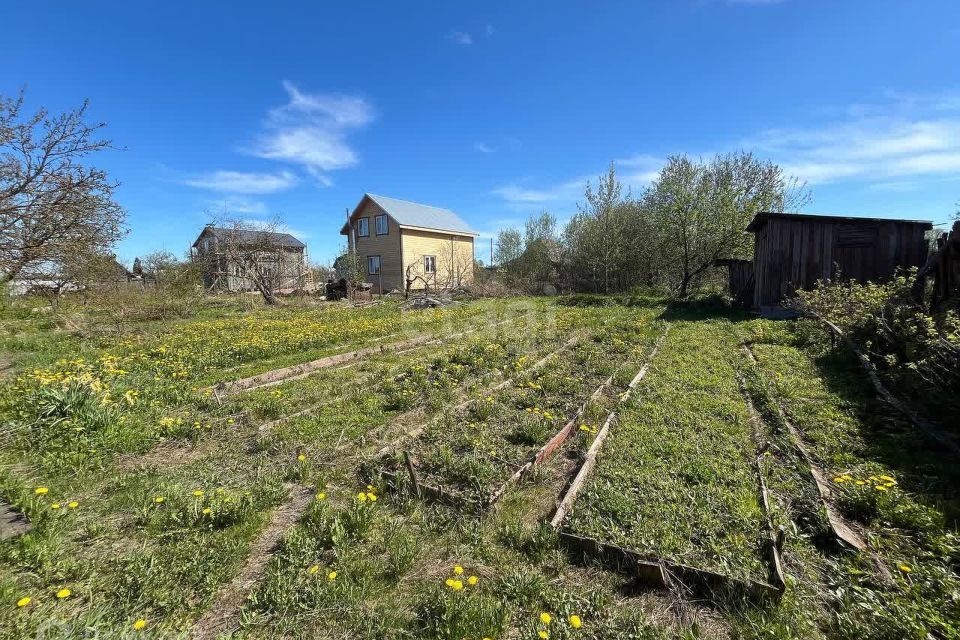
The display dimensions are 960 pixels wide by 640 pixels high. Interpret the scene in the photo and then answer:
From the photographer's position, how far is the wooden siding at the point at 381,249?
2700 centimetres

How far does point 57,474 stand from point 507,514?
4.11 meters

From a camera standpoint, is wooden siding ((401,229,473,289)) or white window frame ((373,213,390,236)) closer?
wooden siding ((401,229,473,289))

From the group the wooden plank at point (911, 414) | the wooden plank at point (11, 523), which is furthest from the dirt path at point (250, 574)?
the wooden plank at point (911, 414)

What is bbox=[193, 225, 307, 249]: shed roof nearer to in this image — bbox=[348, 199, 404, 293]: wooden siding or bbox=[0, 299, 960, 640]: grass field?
bbox=[348, 199, 404, 293]: wooden siding

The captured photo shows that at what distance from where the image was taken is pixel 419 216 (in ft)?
97.1

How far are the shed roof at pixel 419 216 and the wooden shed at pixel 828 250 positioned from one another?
20.7 m

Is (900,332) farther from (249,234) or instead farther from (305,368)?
(249,234)

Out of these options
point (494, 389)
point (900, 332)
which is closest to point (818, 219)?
point (900, 332)

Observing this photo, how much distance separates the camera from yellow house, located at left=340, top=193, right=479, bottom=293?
88.6 feet

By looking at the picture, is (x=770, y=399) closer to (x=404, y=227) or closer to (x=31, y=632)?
(x=31, y=632)

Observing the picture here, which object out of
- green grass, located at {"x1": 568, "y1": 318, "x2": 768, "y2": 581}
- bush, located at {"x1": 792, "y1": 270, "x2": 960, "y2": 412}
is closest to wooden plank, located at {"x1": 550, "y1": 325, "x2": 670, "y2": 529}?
green grass, located at {"x1": 568, "y1": 318, "x2": 768, "y2": 581}

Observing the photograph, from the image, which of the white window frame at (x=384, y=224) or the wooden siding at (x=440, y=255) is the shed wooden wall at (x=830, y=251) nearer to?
the wooden siding at (x=440, y=255)

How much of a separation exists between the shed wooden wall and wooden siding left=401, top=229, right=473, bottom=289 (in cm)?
1726

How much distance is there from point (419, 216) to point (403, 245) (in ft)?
13.1
